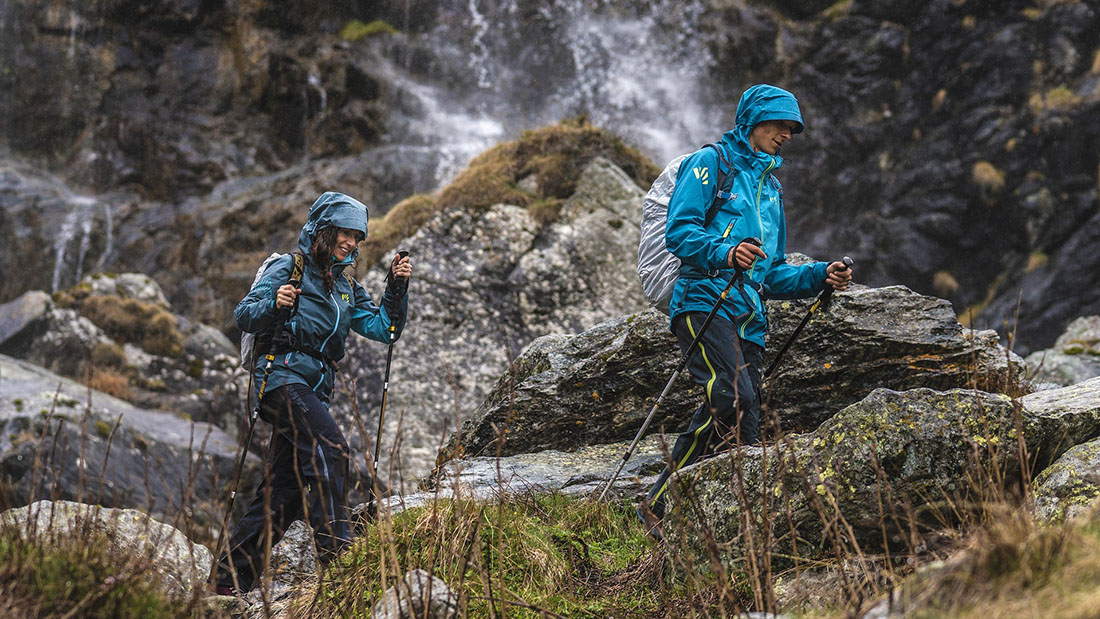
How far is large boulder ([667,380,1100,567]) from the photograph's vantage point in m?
3.59

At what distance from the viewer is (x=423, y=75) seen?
30.2 metres

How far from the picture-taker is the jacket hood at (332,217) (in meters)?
5.41

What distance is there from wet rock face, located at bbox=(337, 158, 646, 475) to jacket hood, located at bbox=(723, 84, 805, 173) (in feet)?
18.3

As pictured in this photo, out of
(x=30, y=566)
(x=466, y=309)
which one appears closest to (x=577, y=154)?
(x=466, y=309)

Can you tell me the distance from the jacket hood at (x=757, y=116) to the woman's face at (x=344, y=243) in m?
2.41

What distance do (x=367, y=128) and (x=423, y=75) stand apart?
9.20ft

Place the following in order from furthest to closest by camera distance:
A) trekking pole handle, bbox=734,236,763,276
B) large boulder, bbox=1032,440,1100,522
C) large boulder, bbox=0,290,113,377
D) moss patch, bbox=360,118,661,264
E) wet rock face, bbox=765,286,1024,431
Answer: large boulder, bbox=0,290,113,377, moss patch, bbox=360,118,661,264, wet rock face, bbox=765,286,1024,431, trekking pole handle, bbox=734,236,763,276, large boulder, bbox=1032,440,1100,522

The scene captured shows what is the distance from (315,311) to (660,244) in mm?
2148

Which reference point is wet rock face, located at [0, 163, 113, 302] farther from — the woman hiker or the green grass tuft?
the green grass tuft

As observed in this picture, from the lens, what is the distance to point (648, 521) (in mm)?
4633

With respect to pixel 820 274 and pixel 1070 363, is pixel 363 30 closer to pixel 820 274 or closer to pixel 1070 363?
pixel 1070 363

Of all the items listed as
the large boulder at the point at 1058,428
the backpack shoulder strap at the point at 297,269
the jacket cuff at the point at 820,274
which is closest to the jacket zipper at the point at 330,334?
the backpack shoulder strap at the point at 297,269

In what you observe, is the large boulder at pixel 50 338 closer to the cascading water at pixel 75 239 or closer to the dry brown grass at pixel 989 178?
the cascading water at pixel 75 239

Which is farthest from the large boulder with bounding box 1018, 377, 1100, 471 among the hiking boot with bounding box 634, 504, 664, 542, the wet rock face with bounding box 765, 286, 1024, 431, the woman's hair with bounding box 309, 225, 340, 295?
the woman's hair with bounding box 309, 225, 340, 295
